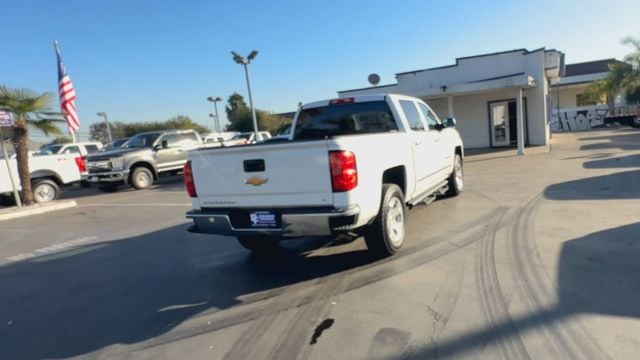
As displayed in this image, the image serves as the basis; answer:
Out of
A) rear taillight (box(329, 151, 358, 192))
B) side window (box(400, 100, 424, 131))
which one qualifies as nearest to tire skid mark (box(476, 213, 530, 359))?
rear taillight (box(329, 151, 358, 192))

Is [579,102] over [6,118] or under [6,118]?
under

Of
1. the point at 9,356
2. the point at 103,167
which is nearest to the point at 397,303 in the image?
the point at 9,356

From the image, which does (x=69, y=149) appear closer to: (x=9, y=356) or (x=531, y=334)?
(x=9, y=356)

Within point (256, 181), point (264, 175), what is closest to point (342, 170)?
point (264, 175)

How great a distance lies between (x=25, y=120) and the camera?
11852 millimetres

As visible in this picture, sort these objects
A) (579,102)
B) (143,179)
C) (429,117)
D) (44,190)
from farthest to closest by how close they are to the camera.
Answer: (579,102) → (143,179) → (44,190) → (429,117)

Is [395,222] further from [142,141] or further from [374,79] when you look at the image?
[374,79]

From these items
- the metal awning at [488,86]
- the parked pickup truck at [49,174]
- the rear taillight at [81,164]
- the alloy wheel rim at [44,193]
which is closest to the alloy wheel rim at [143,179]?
the rear taillight at [81,164]

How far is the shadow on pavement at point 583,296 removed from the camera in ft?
10.0

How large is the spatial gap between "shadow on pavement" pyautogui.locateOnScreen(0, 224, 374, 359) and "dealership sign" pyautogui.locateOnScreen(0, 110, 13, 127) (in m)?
6.09

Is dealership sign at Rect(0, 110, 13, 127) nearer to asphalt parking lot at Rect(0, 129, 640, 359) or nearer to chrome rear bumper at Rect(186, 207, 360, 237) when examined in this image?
asphalt parking lot at Rect(0, 129, 640, 359)

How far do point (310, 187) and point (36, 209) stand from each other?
35.2 ft

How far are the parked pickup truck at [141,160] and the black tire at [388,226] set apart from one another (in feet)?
32.8

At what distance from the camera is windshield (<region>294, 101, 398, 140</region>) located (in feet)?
20.1
